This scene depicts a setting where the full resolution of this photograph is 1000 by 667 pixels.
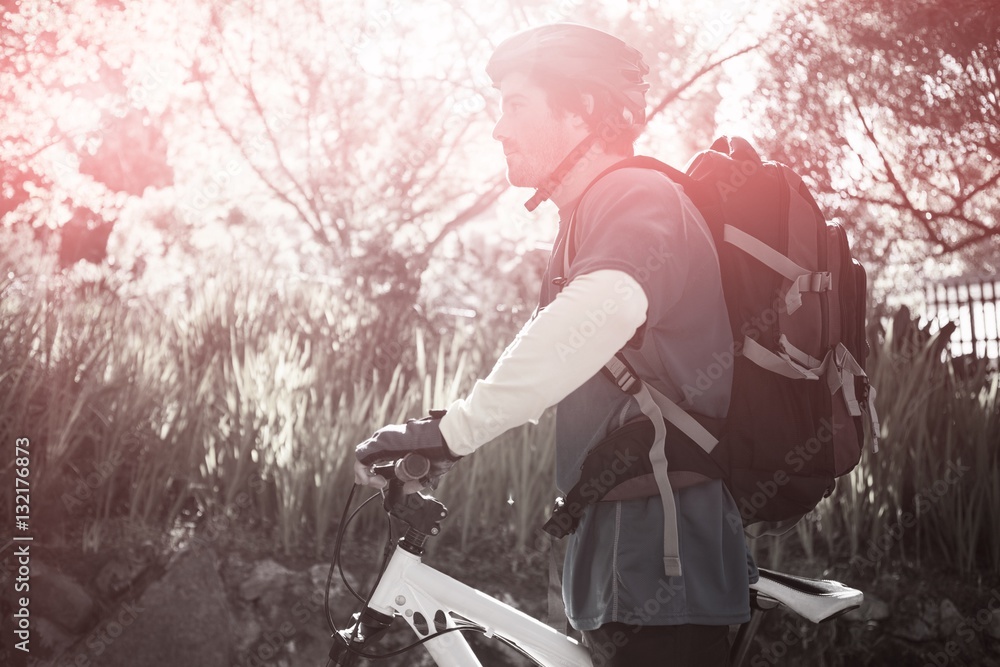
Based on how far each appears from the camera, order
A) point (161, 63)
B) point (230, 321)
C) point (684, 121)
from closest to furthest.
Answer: point (230, 321) < point (161, 63) < point (684, 121)

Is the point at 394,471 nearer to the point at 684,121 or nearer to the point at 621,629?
the point at 621,629

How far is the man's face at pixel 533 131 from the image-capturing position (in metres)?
1.64

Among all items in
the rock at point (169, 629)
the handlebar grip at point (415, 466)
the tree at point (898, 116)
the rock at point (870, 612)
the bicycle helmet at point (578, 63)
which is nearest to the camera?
the handlebar grip at point (415, 466)

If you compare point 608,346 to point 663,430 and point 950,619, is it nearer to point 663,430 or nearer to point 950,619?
point 663,430

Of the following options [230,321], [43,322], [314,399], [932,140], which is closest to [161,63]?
[230,321]

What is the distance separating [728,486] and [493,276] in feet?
16.9

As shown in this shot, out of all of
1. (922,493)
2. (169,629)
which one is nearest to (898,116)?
(922,493)

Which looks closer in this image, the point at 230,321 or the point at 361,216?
the point at 230,321

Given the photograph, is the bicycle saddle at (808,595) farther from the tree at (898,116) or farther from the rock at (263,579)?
the tree at (898,116)

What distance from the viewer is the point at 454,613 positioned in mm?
1768

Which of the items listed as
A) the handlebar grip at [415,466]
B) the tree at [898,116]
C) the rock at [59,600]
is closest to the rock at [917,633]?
the tree at [898,116]

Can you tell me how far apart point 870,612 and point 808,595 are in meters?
1.89

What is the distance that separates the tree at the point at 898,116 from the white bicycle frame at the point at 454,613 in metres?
3.69

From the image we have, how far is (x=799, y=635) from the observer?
339 cm
